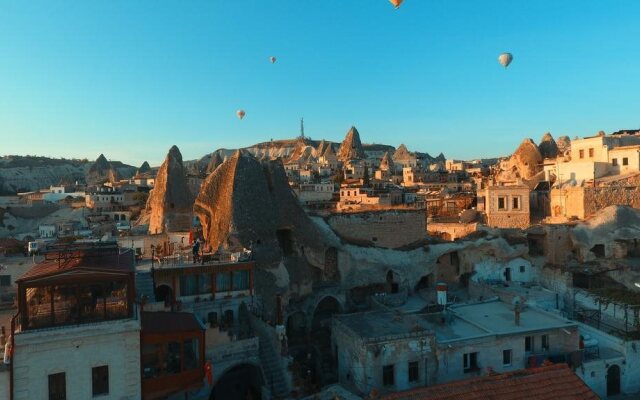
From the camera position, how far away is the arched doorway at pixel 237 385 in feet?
71.6

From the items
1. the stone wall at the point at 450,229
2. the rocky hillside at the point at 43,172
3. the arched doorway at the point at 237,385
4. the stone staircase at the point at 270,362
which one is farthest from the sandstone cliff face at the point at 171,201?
the rocky hillside at the point at 43,172

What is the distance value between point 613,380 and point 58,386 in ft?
71.8

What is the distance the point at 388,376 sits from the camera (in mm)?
20203

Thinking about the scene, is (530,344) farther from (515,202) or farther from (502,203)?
(515,202)

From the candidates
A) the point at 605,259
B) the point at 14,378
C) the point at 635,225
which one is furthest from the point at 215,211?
the point at 635,225

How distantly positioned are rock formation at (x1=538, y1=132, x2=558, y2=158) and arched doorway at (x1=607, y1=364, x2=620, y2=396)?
148ft

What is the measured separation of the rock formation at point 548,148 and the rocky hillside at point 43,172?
93.3 metres

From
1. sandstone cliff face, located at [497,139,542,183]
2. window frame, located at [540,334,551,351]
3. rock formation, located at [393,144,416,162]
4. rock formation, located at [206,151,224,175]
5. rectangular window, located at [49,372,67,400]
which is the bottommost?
window frame, located at [540,334,551,351]

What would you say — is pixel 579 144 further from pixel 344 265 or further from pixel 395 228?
pixel 344 265

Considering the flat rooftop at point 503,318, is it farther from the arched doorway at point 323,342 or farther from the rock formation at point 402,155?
the rock formation at point 402,155

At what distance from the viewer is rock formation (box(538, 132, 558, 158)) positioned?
6358cm

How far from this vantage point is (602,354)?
74.8 feet

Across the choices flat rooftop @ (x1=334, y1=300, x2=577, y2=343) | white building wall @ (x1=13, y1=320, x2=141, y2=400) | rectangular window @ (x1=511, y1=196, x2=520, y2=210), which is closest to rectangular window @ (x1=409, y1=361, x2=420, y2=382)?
flat rooftop @ (x1=334, y1=300, x2=577, y2=343)

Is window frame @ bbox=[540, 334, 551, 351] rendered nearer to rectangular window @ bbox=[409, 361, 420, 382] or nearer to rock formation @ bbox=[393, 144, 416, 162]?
rectangular window @ bbox=[409, 361, 420, 382]
